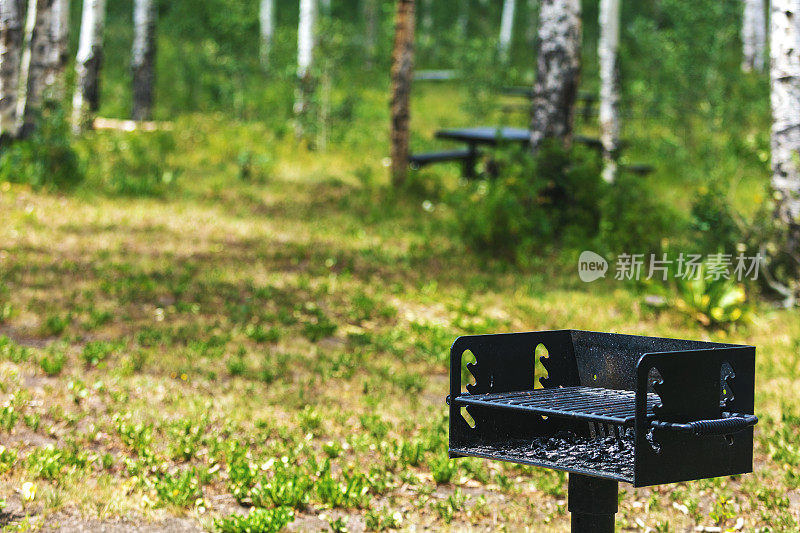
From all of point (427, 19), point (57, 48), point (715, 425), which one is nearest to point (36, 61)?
point (57, 48)

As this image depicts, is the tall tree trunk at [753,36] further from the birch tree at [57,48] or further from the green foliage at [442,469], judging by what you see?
the green foliage at [442,469]

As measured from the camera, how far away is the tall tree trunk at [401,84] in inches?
521

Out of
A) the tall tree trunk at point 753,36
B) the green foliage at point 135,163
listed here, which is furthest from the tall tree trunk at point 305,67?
the tall tree trunk at point 753,36

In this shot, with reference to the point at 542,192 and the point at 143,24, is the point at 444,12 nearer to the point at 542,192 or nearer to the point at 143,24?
the point at 143,24

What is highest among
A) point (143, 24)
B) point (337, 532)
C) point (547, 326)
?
point (143, 24)

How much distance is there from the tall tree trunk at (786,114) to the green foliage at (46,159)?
27.9 feet

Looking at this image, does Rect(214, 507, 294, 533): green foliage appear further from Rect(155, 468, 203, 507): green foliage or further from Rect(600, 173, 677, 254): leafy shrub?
Rect(600, 173, 677, 254): leafy shrub

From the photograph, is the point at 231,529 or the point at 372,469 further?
the point at 372,469

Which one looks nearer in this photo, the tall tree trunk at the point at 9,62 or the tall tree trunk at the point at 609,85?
the tall tree trunk at the point at 9,62

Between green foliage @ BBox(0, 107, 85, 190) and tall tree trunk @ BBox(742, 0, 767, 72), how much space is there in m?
20.1

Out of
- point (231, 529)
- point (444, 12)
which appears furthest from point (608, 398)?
point (444, 12)

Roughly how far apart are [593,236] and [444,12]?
4033 cm

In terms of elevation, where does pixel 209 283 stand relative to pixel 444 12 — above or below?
below

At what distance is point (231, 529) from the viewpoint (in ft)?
14.4
